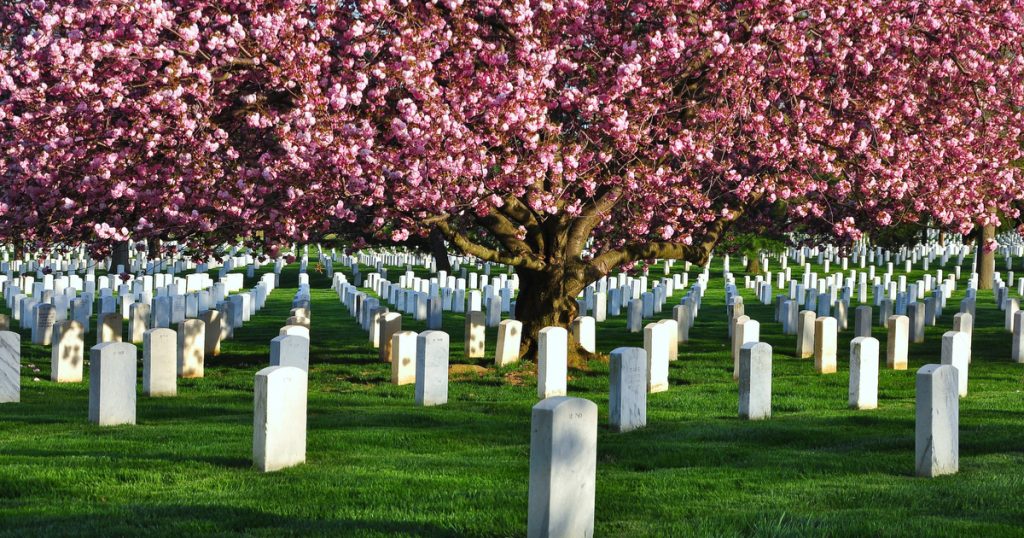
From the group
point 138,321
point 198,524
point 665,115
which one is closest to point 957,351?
point 665,115

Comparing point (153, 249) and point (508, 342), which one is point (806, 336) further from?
point (153, 249)

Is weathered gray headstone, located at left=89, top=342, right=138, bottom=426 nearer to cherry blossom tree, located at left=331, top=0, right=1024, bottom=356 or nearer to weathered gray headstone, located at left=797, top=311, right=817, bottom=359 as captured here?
cherry blossom tree, located at left=331, top=0, right=1024, bottom=356

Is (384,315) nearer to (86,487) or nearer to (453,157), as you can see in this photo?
(453,157)

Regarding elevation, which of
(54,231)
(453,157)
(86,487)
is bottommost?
(86,487)

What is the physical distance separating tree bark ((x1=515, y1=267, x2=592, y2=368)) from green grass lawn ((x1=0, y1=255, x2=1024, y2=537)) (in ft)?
5.90

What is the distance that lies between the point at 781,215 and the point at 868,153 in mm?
4838

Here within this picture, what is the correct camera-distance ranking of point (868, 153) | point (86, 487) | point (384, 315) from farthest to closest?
point (384, 315) → point (868, 153) → point (86, 487)

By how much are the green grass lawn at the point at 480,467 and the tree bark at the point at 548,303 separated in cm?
180

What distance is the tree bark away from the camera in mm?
17938

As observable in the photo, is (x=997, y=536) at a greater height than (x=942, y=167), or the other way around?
(x=942, y=167)

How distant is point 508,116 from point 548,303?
464 centimetres

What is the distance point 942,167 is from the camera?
17.3 meters

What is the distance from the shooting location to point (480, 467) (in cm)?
932

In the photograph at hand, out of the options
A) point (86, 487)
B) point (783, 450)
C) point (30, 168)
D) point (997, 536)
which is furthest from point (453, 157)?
point (997, 536)
